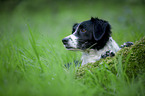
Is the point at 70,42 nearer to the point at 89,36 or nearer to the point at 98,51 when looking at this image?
the point at 89,36

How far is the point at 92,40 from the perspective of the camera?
2.69 meters

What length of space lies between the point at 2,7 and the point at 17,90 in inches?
681

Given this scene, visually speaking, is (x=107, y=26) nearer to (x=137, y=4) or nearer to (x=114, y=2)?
(x=137, y=4)

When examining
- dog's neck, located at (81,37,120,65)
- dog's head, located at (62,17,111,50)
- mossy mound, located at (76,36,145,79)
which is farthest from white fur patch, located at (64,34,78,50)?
mossy mound, located at (76,36,145,79)

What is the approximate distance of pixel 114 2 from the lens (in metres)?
17.8

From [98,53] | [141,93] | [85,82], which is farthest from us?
[98,53]

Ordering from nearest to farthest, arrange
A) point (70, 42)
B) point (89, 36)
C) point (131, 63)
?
point (131, 63), point (70, 42), point (89, 36)

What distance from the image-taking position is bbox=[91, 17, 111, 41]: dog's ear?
2578 mm

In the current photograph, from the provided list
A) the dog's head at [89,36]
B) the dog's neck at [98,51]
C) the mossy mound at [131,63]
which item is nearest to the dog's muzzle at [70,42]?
the dog's head at [89,36]

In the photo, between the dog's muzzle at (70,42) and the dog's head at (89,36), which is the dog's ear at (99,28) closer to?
the dog's head at (89,36)

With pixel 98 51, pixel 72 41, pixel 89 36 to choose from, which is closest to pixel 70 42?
pixel 72 41

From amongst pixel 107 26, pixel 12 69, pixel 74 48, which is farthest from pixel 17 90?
pixel 107 26

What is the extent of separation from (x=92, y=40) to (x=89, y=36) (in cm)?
12

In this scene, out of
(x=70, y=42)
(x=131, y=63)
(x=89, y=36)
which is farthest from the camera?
(x=89, y=36)
